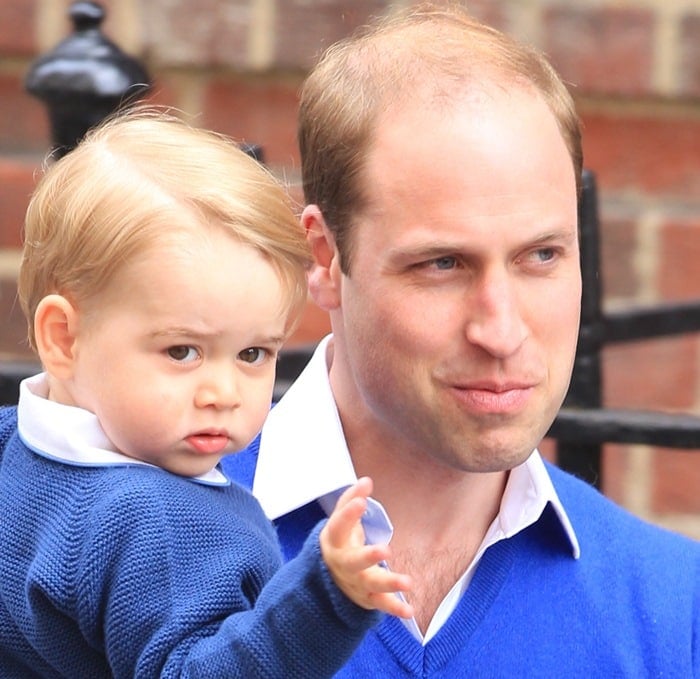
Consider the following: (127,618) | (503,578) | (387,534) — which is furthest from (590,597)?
(127,618)

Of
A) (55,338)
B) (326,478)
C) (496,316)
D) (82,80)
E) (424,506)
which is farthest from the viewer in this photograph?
A: (82,80)

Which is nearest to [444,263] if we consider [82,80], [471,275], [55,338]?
[471,275]

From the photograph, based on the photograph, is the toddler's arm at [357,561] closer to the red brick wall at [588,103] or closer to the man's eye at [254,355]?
the man's eye at [254,355]

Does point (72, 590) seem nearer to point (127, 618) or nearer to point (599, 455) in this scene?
point (127, 618)

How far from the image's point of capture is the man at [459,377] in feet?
6.84

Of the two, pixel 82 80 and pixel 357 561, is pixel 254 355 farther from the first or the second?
pixel 82 80

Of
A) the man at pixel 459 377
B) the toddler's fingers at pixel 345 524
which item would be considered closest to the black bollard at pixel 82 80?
the man at pixel 459 377

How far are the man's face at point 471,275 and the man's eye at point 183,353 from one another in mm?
363

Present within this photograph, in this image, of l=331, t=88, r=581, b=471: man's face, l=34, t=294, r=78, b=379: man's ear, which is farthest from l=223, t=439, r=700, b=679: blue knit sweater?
l=34, t=294, r=78, b=379: man's ear

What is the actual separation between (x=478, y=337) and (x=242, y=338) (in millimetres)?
329

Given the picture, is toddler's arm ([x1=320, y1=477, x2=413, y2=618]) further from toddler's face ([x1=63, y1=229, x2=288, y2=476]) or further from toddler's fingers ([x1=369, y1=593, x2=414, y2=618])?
toddler's face ([x1=63, y1=229, x2=288, y2=476])

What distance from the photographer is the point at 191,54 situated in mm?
3258

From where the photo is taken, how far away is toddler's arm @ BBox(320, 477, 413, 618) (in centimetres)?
162

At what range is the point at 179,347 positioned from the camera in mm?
1817
